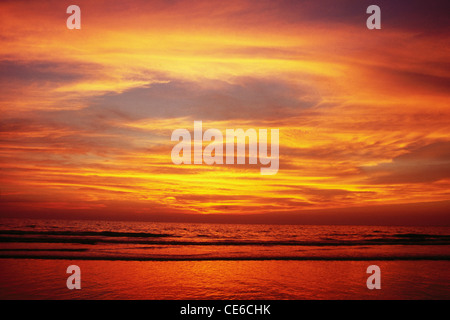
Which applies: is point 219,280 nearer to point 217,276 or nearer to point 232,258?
point 217,276

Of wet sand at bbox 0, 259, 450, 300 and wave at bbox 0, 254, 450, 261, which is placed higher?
wet sand at bbox 0, 259, 450, 300

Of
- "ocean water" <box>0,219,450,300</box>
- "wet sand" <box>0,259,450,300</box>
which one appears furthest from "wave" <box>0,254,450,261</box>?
"wet sand" <box>0,259,450,300</box>

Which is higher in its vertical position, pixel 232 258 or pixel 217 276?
pixel 217 276

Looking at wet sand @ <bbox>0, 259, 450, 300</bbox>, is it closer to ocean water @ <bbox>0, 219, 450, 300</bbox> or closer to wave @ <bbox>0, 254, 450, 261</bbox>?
ocean water @ <bbox>0, 219, 450, 300</bbox>

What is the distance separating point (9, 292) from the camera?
35.3 feet

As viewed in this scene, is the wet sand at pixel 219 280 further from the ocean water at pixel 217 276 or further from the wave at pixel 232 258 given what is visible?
the wave at pixel 232 258

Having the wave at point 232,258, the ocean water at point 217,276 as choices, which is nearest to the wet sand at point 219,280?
the ocean water at point 217,276

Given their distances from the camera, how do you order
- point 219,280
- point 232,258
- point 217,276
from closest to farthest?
1. point 219,280
2. point 217,276
3. point 232,258

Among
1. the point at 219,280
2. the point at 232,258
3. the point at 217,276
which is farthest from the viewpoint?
the point at 232,258

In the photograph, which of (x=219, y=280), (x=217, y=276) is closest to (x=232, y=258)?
(x=217, y=276)

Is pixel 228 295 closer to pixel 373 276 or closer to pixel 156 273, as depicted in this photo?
pixel 156 273

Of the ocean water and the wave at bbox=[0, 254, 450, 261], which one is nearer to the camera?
the ocean water
